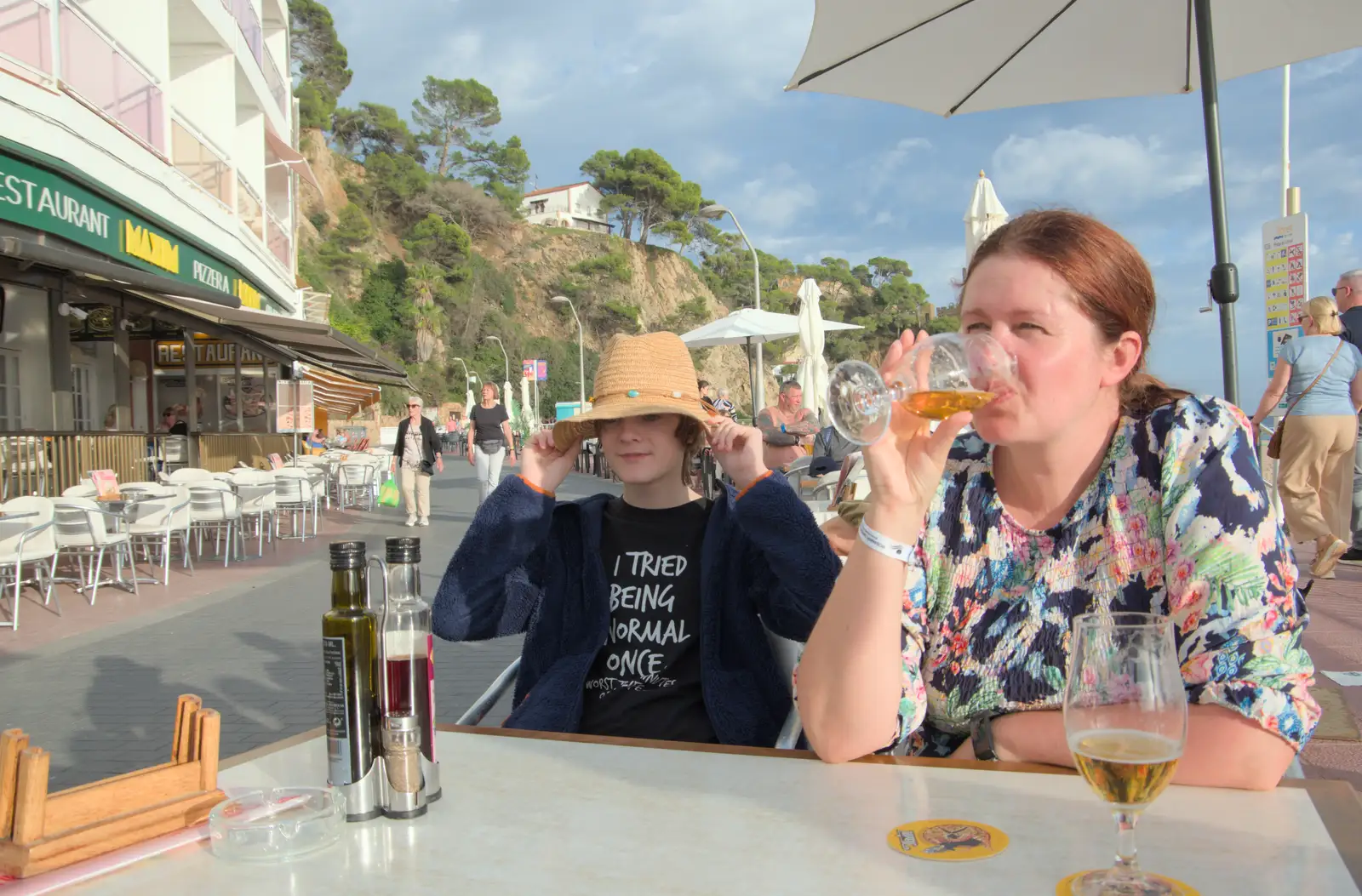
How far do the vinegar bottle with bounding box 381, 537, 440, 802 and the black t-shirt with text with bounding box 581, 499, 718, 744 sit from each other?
797 mm

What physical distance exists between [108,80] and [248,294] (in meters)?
6.09

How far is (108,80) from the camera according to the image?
10492 millimetres

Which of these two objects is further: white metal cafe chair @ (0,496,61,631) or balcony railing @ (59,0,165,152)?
balcony railing @ (59,0,165,152)

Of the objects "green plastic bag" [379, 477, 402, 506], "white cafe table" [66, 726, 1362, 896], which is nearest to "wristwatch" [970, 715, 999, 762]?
"white cafe table" [66, 726, 1362, 896]

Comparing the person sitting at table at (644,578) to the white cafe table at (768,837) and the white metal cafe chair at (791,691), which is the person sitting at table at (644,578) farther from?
the white cafe table at (768,837)

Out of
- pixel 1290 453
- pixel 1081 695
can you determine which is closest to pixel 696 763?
pixel 1081 695

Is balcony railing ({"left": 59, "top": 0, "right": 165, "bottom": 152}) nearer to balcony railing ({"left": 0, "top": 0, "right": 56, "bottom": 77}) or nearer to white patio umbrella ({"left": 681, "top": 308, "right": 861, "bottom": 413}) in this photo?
balcony railing ({"left": 0, "top": 0, "right": 56, "bottom": 77})

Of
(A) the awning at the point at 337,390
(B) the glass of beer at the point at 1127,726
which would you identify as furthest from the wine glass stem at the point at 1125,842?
(A) the awning at the point at 337,390

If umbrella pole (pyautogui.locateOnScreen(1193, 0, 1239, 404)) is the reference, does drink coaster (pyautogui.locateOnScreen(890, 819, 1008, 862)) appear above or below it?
below

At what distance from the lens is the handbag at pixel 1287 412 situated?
6312mm

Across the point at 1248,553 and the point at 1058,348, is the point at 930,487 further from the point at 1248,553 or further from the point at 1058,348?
the point at 1248,553

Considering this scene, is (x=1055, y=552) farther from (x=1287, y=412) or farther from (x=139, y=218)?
(x=139, y=218)

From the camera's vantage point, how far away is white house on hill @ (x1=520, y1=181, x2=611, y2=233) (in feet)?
298

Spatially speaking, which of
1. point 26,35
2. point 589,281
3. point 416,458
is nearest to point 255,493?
point 416,458
